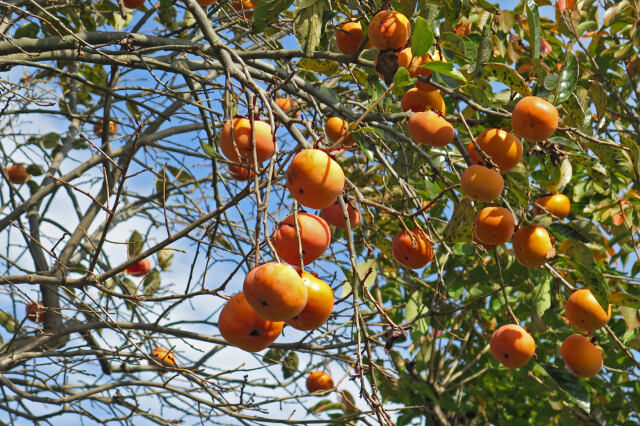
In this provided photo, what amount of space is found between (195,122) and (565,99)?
7.82 ft

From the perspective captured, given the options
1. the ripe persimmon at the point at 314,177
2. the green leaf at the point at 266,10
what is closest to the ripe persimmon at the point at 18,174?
the green leaf at the point at 266,10

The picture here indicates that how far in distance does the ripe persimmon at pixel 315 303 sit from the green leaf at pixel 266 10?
987mm

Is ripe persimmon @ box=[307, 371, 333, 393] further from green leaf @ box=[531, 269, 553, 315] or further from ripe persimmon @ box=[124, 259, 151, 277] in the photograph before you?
green leaf @ box=[531, 269, 553, 315]


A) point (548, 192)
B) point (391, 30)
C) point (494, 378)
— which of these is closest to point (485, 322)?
point (494, 378)

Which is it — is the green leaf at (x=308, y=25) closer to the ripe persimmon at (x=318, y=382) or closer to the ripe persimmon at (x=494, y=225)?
the ripe persimmon at (x=494, y=225)

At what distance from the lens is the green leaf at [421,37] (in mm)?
1574

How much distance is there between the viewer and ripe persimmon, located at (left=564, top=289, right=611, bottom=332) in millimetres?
2084

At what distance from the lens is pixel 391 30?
190cm

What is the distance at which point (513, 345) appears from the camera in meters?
2.09

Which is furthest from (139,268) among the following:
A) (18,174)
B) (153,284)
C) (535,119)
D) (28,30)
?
(535,119)

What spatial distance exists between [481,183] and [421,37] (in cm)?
45

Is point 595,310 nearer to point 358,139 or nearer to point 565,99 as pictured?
point 565,99

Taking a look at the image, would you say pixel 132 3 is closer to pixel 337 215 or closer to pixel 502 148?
pixel 337 215

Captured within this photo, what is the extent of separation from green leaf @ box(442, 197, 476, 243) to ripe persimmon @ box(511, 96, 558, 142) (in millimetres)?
282
